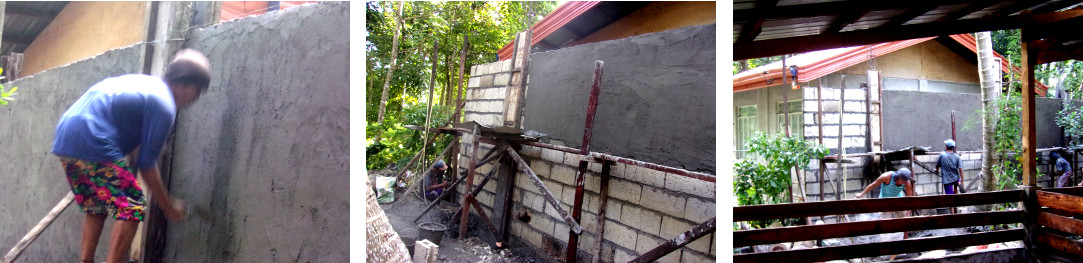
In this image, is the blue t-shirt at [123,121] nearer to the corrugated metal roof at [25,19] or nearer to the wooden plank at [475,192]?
the corrugated metal roof at [25,19]

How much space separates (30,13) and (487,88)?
2187 millimetres

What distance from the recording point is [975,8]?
273cm

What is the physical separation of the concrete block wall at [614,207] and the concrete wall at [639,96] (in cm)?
22

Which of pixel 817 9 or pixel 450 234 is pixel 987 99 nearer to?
pixel 817 9

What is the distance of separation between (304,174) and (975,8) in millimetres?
3243

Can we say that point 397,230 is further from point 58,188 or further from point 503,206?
point 58,188

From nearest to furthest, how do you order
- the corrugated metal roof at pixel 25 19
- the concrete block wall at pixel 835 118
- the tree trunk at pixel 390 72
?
1. the tree trunk at pixel 390 72
2. the corrugated metal roof at pixel 25 19
3. the concrete block wall at pixel 835 118

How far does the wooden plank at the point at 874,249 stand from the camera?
2.86 metres

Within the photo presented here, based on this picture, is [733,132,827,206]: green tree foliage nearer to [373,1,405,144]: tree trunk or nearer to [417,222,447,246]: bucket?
[417,222,447,246]: bucket

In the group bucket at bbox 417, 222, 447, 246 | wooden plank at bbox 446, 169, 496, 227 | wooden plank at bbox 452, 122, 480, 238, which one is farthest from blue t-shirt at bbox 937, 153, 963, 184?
bucket at bbox 417, 222, 447, 246

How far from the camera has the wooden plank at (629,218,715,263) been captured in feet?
6.93

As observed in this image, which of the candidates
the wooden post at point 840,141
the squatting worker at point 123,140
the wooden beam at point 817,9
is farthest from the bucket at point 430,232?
the wooden post at point 840,141

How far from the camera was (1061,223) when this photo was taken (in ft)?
10.8

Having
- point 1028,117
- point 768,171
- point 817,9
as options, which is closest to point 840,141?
point 768,171
